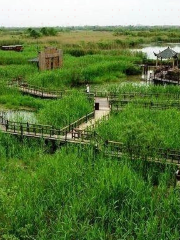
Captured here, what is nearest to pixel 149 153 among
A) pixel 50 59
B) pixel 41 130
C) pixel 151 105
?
pixel 41 130

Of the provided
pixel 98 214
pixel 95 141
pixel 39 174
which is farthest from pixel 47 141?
pixel 98 214

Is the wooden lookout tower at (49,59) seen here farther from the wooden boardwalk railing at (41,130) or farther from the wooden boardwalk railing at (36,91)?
the wooden boardwalk railing at (41,130)

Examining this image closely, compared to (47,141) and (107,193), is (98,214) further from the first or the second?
(47,141)

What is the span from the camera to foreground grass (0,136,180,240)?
32.8ft

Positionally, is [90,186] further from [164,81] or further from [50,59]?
[50,59]

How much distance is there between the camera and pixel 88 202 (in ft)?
35.9

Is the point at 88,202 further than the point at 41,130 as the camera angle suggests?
No

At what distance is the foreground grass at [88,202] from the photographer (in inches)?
394

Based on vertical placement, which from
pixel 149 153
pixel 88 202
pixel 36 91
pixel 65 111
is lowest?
pixel 88 202

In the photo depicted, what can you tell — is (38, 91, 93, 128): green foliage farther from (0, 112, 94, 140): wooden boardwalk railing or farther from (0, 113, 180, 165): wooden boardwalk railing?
(0, 112, 94, 140): wooden boardwalk railing

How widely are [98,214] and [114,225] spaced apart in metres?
0.62

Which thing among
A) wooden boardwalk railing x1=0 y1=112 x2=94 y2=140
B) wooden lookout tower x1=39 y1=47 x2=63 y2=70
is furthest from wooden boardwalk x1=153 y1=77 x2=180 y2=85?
wooden boardwalk railing x1=0 y1=112 x2=94 y2=140

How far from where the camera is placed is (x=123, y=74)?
37969 mm

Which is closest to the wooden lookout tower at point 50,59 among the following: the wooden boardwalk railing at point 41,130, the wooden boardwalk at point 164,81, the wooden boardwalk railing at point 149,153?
the wooden boardwalk at point 164,81
